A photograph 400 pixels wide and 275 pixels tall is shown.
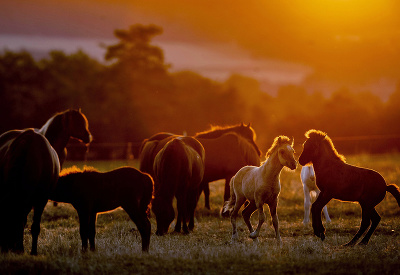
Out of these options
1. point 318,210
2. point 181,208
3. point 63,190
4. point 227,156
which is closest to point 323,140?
point 318,210

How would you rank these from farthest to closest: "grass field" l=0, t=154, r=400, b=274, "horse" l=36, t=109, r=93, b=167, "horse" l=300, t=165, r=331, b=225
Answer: "horse" l=36, t=109, r=93, b=167, "horse" l=300, t=165, r=331, b=225, "grass field" l=0, t=154, r=400, b=274

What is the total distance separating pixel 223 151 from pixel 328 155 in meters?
4.14

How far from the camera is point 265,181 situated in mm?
8664

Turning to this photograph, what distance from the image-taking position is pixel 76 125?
1231 cm

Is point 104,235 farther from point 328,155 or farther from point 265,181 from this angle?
point 328,155

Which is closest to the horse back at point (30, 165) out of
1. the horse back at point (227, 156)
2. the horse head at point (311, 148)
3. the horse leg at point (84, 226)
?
the horse leg at point (84, 226)

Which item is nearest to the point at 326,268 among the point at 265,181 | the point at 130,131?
the point at 265,181

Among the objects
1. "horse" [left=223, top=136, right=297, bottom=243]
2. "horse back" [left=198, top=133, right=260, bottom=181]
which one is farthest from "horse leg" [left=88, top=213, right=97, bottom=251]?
"horse back" [left=198, top=133, right=260, bottom=181]

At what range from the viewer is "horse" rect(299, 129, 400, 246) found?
863cm

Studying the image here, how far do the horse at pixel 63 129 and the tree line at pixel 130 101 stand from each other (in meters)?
30.5

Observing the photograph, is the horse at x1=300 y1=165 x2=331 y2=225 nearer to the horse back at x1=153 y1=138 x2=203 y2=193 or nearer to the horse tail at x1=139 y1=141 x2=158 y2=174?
the horse back at x1=153 y1=138 x2=203 y2=193

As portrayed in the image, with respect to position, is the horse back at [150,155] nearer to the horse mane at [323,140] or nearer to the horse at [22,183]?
the horse mane at [323,140]

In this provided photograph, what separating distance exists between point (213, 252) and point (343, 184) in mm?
2522

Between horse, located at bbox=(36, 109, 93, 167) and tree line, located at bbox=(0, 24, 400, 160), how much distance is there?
30461 millimetres
